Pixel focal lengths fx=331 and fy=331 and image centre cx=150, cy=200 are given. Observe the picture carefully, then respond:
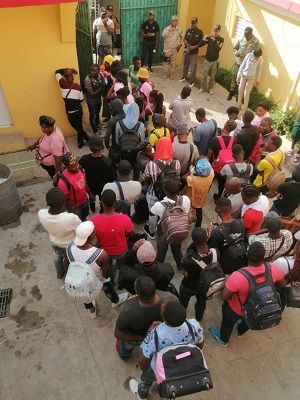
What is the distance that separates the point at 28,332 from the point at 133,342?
166 centimetres

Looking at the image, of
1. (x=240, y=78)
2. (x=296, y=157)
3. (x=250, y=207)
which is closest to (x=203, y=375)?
(x=250, y=207)

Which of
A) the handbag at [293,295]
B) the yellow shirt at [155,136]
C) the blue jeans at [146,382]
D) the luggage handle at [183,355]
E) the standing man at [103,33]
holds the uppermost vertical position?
the standing man at [103,33]

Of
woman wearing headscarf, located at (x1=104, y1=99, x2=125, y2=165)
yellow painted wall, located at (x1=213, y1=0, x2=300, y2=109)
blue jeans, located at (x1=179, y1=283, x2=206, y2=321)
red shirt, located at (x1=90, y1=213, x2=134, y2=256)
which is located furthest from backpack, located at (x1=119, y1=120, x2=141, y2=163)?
yellow painted wall, located at (x1=213, y1=0, x2=300, y2=109)

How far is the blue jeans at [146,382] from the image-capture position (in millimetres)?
3572

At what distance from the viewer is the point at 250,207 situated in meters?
4.51

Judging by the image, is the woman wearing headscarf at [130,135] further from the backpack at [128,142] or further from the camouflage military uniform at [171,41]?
the camouflage military uniform at [171,41]

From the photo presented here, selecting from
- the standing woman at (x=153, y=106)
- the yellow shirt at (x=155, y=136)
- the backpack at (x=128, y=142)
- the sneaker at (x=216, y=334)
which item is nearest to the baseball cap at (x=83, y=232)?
the sneaker at (x=216, y=334)

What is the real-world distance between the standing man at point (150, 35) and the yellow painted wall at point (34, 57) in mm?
4830

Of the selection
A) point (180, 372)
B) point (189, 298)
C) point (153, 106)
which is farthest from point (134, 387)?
point (153, 106)

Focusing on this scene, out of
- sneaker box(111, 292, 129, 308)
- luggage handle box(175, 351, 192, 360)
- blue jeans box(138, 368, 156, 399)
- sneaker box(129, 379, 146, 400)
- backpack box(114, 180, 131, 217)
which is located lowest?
sneaker box(129, 379, 146, 400)

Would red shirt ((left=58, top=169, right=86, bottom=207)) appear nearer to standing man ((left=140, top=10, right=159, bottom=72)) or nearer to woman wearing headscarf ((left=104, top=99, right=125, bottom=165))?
woman wearing headscarf ((left=104, top=99, right=125, bottom=165))

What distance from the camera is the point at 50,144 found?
557 cm

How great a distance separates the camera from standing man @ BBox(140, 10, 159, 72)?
10.9m

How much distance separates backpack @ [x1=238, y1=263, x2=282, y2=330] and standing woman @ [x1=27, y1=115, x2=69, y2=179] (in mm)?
3651
